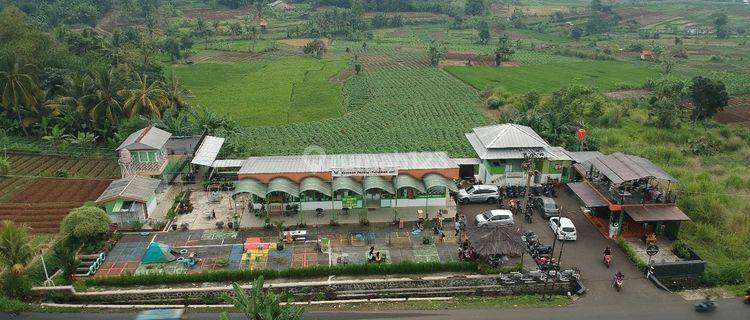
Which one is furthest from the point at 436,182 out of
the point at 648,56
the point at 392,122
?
the point at 648,56

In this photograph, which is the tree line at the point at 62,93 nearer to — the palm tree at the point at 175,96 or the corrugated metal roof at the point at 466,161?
the palm tree at the point at 175,96

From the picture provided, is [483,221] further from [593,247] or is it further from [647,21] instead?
[647,21]

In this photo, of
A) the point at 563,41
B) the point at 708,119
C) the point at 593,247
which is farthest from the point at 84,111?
the point at 563,41

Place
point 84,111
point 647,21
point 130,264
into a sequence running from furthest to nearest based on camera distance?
point 647,21
point 84,111
point 130,264

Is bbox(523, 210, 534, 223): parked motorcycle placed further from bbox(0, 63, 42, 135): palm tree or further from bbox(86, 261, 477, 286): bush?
bbox(0, 63, 42, 135): palm tree

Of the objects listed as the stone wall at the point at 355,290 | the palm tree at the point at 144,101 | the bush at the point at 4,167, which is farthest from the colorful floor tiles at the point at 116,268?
the palm tree at the point at 144,101

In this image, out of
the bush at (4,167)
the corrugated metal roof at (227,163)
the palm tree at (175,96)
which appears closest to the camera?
the corrugated metal roof at (227,163)
